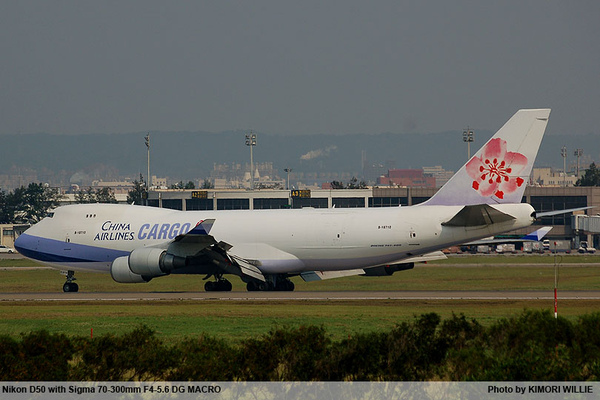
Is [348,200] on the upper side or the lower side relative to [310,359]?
upper

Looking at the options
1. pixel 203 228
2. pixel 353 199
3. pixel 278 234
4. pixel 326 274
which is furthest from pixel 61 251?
pixel 353 199

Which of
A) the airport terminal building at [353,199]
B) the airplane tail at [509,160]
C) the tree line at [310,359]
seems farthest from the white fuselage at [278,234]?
the airport terminal building at [353,199]

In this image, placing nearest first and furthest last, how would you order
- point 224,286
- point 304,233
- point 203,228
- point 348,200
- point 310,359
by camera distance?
point 310,359
point 203,228
point 304,233
point 224,286
point 348,200

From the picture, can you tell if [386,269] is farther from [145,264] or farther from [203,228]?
[145,264]

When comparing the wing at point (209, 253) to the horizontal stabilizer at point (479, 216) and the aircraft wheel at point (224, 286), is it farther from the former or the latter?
the horizontal stabilizer at point (479, 216)

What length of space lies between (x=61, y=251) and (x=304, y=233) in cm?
1389

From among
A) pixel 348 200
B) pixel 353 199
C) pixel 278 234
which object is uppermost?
pixel 353 199

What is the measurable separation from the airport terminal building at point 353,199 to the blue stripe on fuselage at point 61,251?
219ft

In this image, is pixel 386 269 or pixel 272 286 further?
pixel 386 269

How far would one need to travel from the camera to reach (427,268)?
63688 millimetres

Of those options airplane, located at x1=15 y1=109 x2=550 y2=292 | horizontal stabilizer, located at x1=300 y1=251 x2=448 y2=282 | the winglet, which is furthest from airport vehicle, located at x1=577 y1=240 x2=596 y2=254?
the winglet

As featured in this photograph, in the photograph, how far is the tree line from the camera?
1691 cm

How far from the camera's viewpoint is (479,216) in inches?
1554

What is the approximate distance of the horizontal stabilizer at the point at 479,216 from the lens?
39062 mm
